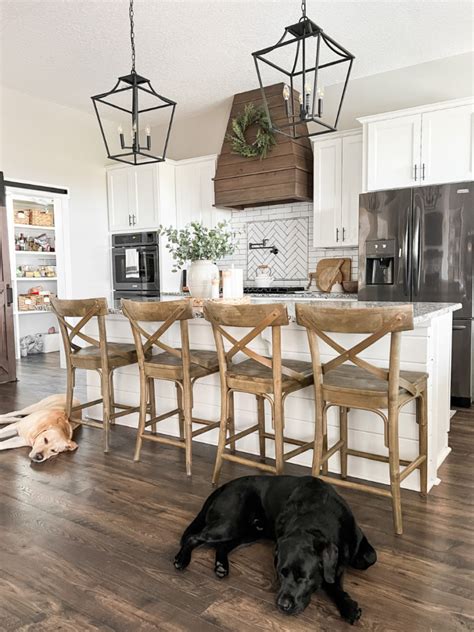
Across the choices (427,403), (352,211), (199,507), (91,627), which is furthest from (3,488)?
(352,211)

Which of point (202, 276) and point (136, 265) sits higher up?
point (136, 265)

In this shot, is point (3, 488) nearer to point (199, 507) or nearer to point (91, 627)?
point (199, 507)

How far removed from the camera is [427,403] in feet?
8.13

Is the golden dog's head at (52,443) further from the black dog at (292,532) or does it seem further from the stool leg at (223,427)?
the black dog at (292,532)

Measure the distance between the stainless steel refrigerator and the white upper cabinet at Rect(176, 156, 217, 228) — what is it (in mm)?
2116

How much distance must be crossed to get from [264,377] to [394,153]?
2803 mm

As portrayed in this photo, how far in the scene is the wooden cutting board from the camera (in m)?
5.27

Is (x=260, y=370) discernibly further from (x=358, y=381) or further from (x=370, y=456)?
(x=370, y=456)

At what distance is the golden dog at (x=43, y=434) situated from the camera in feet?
10.2

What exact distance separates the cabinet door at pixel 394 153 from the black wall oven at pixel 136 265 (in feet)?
9.00

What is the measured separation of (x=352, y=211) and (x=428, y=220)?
93 centimetres

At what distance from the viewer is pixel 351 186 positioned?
16.2 ft

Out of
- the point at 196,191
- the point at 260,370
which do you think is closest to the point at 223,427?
the point at 260,370

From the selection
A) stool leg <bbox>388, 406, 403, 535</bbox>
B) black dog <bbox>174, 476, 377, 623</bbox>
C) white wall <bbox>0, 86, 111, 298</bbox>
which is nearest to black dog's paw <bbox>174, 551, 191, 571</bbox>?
black dog <bbox>174, 476, 377, 623</bbox>
